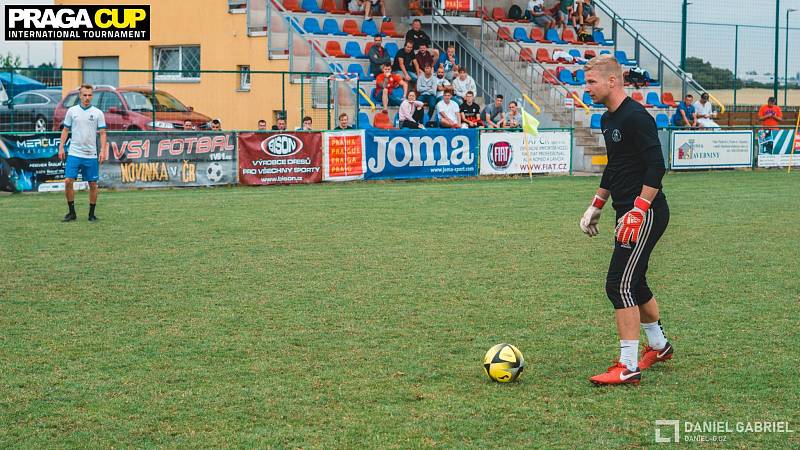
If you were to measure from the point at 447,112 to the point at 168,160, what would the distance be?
6.85 m

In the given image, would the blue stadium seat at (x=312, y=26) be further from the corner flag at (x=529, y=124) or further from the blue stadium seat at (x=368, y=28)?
the corner flag at (x=529, y=124)

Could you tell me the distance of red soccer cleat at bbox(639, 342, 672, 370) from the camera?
6.36 metres

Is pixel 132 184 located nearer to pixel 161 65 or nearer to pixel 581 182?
pixel 581 182

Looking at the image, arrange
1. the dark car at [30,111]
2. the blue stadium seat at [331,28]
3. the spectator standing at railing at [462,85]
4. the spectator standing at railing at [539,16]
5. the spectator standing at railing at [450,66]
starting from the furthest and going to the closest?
the spectator standing at railing at [539,16], the blue stadium seat at [331,28], the spectator standing at railing at [450,66], the spectator standing at railing at [462,85], the dark car at [30,111]

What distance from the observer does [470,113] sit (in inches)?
975

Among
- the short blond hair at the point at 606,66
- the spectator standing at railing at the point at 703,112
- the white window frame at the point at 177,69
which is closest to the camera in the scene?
the short blond hair at the point at 606,66

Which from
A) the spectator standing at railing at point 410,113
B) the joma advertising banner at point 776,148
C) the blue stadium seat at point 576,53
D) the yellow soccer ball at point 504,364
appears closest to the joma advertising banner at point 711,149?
the joma advertising banner at point 776,148

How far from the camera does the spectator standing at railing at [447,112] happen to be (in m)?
23.9

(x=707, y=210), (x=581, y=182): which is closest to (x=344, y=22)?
(x=581, y=182)

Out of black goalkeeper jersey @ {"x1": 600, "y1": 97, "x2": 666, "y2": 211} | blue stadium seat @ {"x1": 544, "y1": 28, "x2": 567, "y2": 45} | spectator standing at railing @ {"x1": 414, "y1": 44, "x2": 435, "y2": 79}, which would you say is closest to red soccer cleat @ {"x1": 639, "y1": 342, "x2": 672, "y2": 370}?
black goalkeeper jersey @ {"x1": 600, "y1": 97, "x2": 666, "y2": 211}

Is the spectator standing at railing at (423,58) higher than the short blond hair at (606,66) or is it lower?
higher

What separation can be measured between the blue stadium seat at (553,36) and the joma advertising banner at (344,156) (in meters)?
12.0

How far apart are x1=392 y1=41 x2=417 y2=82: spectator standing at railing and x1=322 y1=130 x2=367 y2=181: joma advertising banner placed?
13.7 feet

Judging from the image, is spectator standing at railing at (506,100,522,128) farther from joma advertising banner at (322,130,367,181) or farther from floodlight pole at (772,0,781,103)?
floodlight pole at (772,0,781,103)
